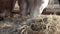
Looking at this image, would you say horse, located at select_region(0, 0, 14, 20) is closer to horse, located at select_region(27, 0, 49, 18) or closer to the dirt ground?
the dirt ground

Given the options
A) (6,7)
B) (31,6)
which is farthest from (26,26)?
(6,7)

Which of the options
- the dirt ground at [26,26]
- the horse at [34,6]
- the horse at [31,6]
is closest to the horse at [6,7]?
the dirt ground at [26,26]

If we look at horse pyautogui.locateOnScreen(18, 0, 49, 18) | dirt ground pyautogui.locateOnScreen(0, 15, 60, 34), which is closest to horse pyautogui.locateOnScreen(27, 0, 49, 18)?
horse pyautogui.locateOnScreen(18, 0, 49, 18)

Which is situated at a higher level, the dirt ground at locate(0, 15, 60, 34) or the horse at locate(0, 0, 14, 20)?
the horse at locate(0, 0, 14, 20)

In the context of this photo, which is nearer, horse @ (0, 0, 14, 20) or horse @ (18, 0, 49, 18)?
horse @ (18, 0, 49, 18)

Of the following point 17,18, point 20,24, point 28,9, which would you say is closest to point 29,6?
point 28,9

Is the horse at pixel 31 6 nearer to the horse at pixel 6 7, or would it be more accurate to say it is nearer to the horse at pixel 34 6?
the horse at pixel 34 6

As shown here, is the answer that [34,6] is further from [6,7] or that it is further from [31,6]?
[6,7]

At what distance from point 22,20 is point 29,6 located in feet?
1.50

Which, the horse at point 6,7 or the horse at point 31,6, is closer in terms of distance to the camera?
the horse at point 31,6

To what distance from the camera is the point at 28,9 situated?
2320 mm

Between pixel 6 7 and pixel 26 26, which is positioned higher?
pixel 6 7

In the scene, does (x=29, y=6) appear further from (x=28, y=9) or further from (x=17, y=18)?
(x=17, y=18)

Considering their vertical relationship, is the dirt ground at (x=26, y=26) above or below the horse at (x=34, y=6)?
below
